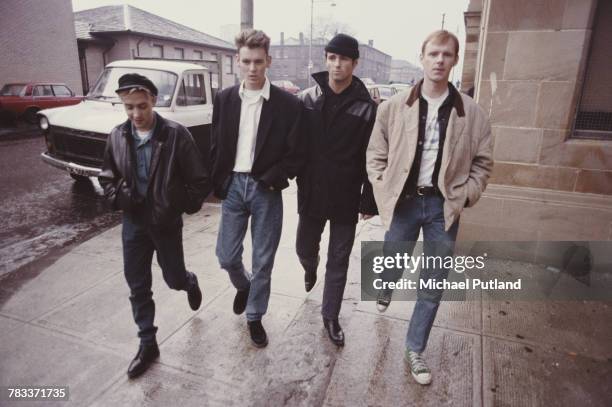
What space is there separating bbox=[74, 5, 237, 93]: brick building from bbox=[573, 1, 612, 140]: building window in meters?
19.8

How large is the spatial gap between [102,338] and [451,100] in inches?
116

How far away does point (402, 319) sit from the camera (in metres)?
3.38

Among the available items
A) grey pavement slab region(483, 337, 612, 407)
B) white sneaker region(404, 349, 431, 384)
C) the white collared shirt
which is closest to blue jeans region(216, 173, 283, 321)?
the white collared shirt

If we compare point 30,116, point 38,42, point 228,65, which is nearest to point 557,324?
point 30,116

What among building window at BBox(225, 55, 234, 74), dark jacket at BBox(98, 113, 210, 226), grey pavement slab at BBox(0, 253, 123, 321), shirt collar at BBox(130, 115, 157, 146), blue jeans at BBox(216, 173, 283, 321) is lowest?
grey pavement slab at BBox(0, 253, 123, 321)

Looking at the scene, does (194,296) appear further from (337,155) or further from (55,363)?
(337,155)

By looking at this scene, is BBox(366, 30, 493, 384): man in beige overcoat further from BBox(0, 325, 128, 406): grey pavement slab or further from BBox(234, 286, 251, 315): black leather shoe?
BBox(0, 325, 128, 406): grey pavement slab

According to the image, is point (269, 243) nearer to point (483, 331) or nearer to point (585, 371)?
point (483, 331)

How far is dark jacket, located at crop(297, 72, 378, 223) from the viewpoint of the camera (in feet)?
9.04

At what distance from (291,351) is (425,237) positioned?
1237 mm

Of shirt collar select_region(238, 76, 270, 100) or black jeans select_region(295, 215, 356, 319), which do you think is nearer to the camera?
shirt collar select_region(238, 76, 270, 100)

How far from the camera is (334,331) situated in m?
3.03

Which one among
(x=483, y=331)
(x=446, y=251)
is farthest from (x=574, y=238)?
(x=446, y=251)

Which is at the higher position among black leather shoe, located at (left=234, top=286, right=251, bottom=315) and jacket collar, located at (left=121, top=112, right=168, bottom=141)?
jacket collar, located at (left=121, top=112, right=168, bottom=141)
